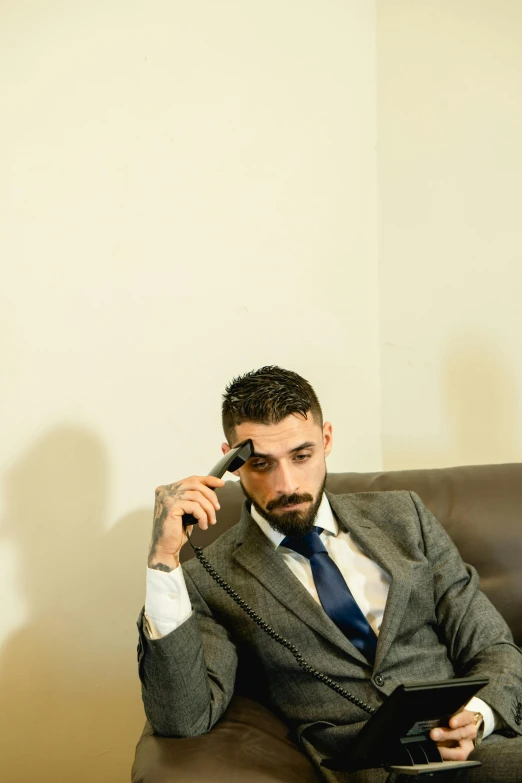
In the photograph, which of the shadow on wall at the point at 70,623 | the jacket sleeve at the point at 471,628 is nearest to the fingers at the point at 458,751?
the jacket sleeve at the point at 471,628

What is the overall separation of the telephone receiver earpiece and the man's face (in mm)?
37

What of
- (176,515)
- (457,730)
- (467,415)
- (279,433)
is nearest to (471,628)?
(457,730)

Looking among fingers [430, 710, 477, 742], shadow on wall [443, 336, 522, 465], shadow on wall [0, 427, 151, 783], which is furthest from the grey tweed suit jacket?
shadow on wall [443, 336, 522, 465]

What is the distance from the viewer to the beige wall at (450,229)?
238 cm

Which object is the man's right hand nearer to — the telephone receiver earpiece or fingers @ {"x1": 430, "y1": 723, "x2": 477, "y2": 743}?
the telephone receiver earpiece

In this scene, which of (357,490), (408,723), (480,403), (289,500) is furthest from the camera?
(480,403)

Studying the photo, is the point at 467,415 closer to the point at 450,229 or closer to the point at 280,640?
the point at 450,229

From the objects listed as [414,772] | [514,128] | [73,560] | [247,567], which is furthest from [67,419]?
[514,128]

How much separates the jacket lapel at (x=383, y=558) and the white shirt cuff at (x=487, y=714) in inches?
7.2

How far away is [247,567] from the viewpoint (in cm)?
166

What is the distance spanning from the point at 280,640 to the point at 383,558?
0.28m

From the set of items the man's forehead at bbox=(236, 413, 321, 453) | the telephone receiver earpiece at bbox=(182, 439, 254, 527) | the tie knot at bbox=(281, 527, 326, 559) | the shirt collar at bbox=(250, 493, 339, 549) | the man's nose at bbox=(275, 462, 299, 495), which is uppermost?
the man's forehead at bbox=(236, 413, 321, 453)

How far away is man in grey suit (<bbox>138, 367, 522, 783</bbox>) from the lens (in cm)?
143

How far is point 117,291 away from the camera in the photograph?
204 centimetres
